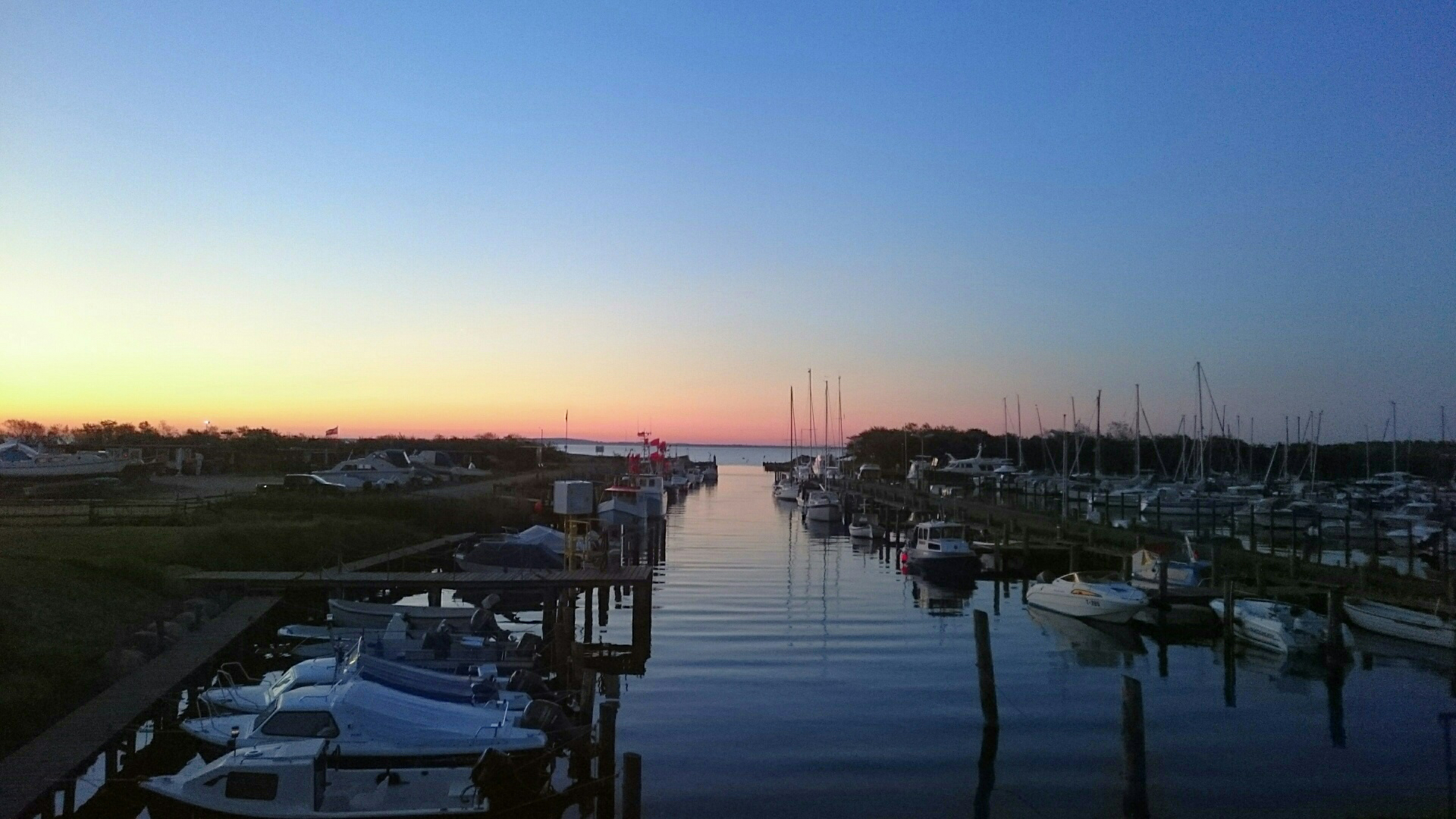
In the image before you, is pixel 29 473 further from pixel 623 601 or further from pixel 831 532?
pixel 831 532

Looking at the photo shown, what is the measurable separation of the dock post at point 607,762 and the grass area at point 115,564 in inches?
350

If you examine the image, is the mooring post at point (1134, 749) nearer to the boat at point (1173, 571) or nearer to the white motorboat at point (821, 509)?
the boat at point (1173, 571)

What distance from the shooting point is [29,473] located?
172ft

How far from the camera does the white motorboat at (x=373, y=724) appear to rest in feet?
51.5

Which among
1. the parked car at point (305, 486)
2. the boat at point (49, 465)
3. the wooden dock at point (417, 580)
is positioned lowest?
the wooden dock at point (417, 580)

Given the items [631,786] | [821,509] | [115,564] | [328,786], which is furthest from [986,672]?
[821,509]

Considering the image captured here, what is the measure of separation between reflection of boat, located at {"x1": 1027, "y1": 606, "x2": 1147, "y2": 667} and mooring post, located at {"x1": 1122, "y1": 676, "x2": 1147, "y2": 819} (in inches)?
504

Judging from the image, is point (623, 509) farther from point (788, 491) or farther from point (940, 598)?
point (788, 491)

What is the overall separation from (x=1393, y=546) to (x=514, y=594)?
3987 centimetres

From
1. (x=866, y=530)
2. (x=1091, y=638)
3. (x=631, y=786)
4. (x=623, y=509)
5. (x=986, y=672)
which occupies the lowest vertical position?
(x=1091, y=638)

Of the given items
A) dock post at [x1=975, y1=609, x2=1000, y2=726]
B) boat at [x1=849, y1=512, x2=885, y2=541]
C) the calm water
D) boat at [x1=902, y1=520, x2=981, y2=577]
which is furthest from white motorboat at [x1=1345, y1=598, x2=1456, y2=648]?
boat at [x1=849, y1=512, x2=885, y2=541]

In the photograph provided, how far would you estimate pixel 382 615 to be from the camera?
25641 millimetres

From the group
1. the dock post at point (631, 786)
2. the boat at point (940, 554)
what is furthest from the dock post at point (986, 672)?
the boat at point (940, 554)

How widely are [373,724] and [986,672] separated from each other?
10.9 meters
